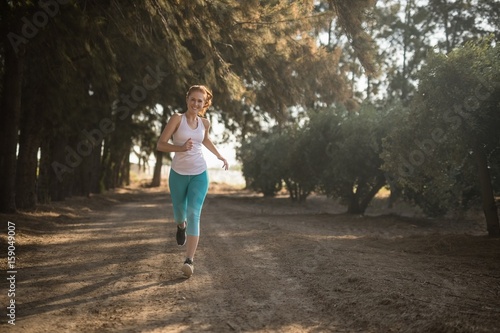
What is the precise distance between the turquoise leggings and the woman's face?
0.84 metres

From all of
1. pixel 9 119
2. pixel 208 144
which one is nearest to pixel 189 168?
pixel 208 144

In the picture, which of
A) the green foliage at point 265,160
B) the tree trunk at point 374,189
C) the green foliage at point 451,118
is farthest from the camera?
the green foliage at point 265,160

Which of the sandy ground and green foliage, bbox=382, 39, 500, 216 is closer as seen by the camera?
the sandy ground

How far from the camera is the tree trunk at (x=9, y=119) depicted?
11.7 m

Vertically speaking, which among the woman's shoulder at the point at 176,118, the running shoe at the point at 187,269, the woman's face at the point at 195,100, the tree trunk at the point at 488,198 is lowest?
the running shoe at the point at 187,269

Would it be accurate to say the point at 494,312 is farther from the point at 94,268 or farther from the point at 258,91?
the point at 258,91

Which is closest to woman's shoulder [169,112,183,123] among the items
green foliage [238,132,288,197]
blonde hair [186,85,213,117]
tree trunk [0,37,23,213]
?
blonde hair [186,85,213,117]

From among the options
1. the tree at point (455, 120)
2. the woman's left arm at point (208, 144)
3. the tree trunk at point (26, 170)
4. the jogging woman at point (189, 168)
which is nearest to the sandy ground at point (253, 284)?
the jogging woman at point (189, 168)

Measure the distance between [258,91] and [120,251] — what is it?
5394mm

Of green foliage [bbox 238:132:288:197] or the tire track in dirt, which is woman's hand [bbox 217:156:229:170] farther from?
green foliage [bbox 238:132:288:197]

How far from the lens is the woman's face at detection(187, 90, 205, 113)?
597 cm

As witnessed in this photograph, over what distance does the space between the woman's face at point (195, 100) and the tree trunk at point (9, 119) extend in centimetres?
765

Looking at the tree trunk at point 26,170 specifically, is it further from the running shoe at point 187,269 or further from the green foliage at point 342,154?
the green foliage at point 342,154

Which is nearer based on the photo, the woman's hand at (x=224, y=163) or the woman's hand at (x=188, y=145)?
the woman's hand at (x=188, y=145)
